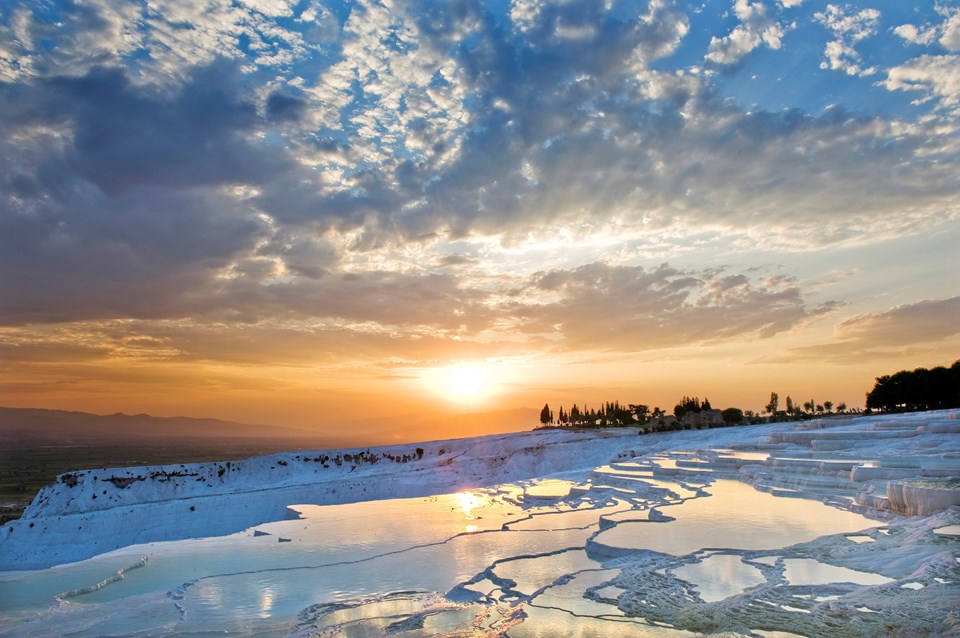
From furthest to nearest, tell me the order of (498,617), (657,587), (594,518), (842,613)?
(594,518)
(657,587)
(498,617)
(842,613)

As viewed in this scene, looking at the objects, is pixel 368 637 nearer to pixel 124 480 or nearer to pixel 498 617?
pixel 498 617

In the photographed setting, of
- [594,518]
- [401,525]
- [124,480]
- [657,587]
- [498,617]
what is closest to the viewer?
[498,617]

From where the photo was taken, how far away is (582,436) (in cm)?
5047

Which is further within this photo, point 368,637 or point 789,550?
point 789,550

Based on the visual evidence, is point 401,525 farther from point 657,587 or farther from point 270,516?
point 270,516

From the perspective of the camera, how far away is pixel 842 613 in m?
7.85

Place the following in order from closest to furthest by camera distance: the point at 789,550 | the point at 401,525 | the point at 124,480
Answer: the point at 789,550 < the point at 401,525 < the point at 124,480

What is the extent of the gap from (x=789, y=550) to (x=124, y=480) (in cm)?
3501

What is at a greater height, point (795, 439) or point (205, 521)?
point (795, 439)

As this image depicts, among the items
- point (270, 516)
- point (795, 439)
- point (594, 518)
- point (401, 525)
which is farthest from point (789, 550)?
point (270, 516)

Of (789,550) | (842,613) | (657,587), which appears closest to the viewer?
(842,613)

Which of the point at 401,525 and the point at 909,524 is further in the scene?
the point at 401,525

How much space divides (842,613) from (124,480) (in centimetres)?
3635

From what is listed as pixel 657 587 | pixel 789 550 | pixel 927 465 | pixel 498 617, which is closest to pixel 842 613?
pixel 657 587
